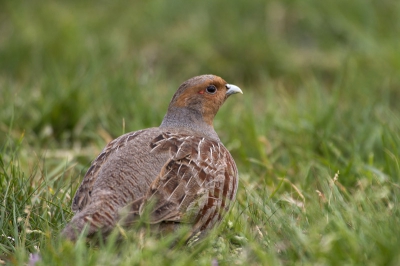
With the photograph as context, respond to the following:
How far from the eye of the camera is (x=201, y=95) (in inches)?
201

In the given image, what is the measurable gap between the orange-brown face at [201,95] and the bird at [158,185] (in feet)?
1.52

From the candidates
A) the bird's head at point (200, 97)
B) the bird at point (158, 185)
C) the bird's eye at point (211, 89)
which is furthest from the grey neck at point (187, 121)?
the bird at point (158, 185)

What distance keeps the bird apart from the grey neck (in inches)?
12.5

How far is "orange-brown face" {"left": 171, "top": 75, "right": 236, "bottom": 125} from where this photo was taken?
505 cm

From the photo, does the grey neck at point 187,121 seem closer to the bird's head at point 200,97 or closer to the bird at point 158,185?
the bird's head at point 200,97

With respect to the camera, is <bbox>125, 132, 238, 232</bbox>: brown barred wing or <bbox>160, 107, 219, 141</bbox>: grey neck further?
<bbox>160, 107, 219, 141</bbox>: grey neck

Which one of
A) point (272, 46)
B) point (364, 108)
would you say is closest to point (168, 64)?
point (272, 46)

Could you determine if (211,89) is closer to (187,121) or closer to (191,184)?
(187,121)

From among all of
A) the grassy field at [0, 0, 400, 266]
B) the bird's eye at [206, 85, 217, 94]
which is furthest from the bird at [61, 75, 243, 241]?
the bird's eye at [206, 85, 217, 94]

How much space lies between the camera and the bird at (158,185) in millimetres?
3631

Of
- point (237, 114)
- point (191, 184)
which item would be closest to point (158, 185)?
point (191, 184)

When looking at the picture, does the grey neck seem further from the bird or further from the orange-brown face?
the bird

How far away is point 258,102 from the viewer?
7797 millimetres

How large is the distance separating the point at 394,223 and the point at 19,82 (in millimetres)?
5457
